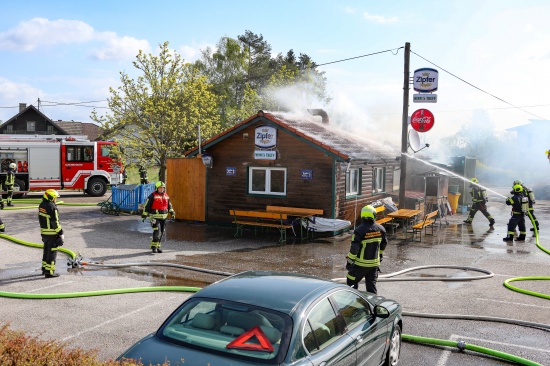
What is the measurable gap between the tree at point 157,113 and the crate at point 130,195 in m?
2.28

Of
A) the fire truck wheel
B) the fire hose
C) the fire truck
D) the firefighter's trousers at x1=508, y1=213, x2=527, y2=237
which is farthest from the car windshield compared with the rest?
the fire truck wheel

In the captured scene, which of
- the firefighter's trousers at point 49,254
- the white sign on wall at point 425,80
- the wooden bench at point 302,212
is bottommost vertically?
the firefighter's trousers at point 49,254

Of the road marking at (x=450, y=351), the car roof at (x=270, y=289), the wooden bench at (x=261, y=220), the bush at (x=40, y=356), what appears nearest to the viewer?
the bush at (x=40, y=356)

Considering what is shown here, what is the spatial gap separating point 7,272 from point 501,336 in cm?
951

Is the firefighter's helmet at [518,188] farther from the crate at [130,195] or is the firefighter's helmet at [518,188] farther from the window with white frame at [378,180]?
the crate at [130,195]

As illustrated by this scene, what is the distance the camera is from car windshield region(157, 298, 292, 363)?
4.12 meters

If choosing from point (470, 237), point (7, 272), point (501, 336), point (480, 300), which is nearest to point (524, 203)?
point (470, 237)

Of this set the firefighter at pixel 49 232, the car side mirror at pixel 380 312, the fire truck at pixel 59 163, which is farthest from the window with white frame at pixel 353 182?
the fire truck at pixel 59 163

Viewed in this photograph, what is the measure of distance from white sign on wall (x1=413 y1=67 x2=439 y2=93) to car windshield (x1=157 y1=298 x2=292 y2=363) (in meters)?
16.1

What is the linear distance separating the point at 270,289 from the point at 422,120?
1657 centimetres

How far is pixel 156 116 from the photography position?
22266 mm

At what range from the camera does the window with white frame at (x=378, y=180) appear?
19734 mm

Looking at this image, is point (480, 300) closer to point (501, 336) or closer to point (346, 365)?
point (501, 336)

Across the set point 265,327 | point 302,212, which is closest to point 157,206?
point 302,212
